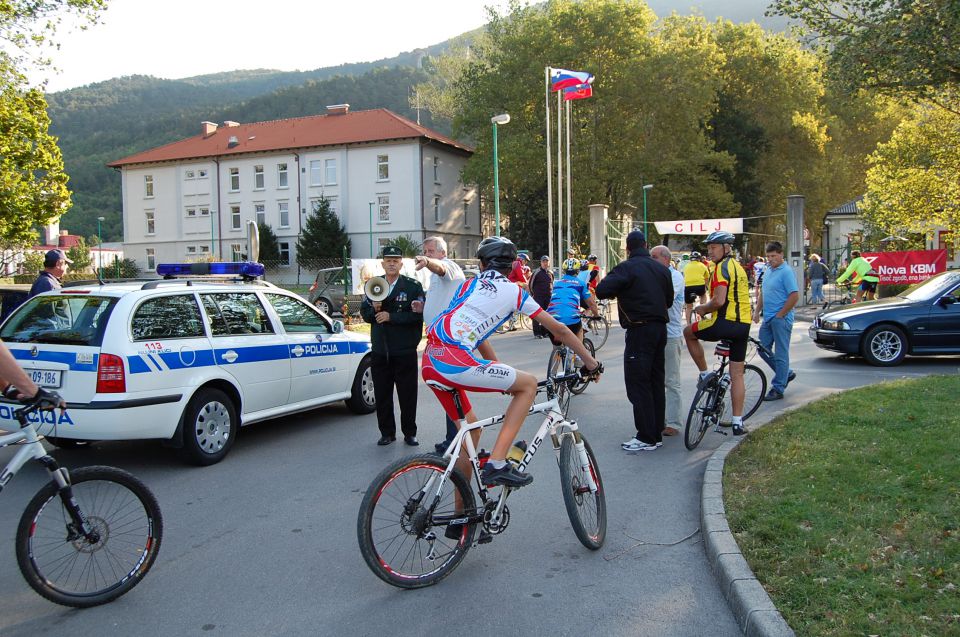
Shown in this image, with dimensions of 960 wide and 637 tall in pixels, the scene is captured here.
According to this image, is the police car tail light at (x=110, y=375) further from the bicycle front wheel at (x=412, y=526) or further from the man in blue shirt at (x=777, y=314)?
the man in blue shirt at (x=777, y=314)

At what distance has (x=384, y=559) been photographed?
4.05 meters

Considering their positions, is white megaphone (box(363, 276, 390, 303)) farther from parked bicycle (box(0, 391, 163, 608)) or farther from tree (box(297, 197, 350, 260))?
tree (box(297, 197, 350, 260))

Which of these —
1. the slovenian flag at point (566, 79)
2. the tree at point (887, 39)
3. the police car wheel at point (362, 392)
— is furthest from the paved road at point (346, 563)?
the slovenian flag at point (566, 79)

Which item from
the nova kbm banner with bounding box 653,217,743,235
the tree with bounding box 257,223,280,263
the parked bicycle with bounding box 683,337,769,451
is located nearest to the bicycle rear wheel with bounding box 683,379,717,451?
the parked bicycle with bounding box 683,337,769,451

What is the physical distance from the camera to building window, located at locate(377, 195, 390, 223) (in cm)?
5528

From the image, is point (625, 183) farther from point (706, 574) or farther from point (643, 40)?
point (706, 574)

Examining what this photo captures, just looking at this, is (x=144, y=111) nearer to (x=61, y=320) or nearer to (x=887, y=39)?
(x=887, y=39)

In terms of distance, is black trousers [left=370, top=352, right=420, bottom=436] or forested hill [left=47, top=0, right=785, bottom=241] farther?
forested hill [left=47, top=0, right=785, bottom=241]

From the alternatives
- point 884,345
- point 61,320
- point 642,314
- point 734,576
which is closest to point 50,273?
point 61,320

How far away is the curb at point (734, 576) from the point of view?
354 centimetres

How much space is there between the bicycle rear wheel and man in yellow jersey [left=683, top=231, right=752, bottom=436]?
0.15 meters

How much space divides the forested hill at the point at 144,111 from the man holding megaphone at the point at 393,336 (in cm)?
6997

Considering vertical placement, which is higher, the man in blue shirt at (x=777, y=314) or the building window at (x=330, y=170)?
the building window at (x=330, y=170)

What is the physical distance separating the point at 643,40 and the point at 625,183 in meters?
8.35
